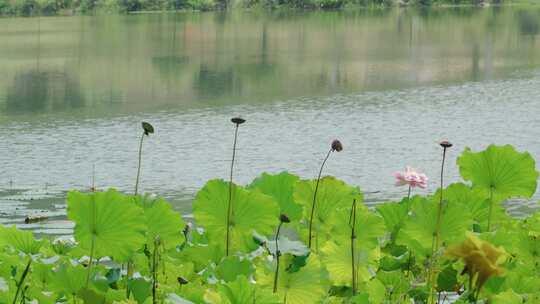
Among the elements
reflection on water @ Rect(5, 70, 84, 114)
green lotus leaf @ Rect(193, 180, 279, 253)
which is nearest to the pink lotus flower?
green lotus leaf @ Rect(193, 180, 279, 253)

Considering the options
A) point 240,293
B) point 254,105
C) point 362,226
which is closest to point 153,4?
point 254,105

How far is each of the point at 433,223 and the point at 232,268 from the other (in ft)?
1.26

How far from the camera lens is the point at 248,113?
74.6ft

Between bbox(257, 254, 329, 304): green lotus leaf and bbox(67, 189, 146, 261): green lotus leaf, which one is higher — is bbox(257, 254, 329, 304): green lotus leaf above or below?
below

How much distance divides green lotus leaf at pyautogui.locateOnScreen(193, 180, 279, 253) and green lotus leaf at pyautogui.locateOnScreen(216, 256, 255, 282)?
0.06 m

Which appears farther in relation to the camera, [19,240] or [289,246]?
[19,240]

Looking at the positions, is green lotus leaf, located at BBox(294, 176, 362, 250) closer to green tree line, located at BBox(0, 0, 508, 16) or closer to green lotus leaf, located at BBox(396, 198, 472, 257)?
green lotus leaf, located at BBox(396, 198, 472, 257)

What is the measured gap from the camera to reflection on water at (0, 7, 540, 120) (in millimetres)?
27925

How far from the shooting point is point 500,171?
214 centimetres

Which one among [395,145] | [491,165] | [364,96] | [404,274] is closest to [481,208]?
[491,165]

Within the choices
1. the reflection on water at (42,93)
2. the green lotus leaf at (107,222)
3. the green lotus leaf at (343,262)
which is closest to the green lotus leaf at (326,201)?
the green lotus leaf at (343,262)

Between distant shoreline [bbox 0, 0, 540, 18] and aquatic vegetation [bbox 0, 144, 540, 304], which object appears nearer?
aquatic vegetation [bbox 0, 144, 540, 304]

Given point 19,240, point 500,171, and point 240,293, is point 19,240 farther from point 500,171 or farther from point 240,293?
point 500,171

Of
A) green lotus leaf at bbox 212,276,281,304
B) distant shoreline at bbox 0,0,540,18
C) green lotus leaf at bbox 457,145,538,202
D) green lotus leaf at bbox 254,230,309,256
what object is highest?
green lotus leaf at bbox 457,145,538,202
